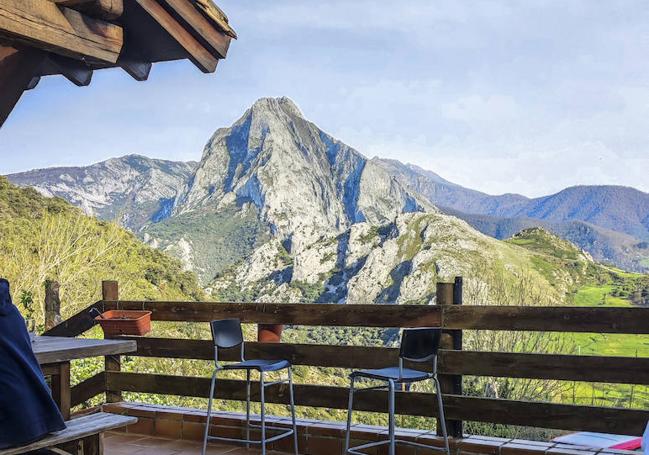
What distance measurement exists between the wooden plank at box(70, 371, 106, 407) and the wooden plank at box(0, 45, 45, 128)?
2.80m

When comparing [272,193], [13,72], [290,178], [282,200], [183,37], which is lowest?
[13,72]

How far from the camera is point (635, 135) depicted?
7062 cm

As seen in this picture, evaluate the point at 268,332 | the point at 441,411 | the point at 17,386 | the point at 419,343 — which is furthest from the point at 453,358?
the point at 17,386

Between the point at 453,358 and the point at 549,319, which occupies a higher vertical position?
the point at 549,319

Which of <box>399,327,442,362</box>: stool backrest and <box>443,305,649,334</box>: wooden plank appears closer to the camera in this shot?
<box>399,327,442,362</box>: stool backrest

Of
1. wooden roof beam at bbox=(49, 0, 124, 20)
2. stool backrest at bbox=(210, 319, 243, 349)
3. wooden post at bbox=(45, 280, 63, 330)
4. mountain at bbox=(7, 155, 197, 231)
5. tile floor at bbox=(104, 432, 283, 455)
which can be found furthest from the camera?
mountain at bbox=(7, 155, 197, 231)

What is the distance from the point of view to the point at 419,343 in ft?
11.7

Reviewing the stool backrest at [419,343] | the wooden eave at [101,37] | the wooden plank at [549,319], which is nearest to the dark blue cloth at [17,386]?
the wooden eave at [101,37]

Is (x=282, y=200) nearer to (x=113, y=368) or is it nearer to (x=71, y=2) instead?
(x=113, y=368)

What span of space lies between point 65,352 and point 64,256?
7.40 metres

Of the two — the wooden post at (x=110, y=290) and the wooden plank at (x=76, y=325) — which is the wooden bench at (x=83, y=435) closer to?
the wooden plank at (x=76, y=325)

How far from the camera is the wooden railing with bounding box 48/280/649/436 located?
379 cm

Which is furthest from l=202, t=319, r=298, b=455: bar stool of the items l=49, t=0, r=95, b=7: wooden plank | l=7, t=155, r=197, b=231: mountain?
l=7, t=155, r=197, b=231: mountain

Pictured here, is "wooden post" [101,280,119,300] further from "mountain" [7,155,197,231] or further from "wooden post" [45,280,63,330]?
"mountain" [7,155,197,231]
